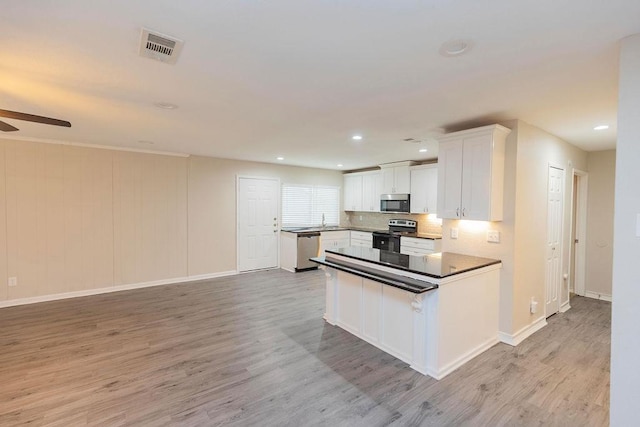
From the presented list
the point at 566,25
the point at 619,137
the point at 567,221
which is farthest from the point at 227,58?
the point at 567,221

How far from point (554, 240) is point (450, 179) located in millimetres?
1858

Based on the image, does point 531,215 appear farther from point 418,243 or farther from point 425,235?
point 425,235

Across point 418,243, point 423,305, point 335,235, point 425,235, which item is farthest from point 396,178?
point 423,305

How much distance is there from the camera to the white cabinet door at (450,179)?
340 centimetres

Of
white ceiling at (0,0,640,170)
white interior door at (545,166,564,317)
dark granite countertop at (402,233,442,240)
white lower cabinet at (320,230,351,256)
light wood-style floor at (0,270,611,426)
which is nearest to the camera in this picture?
white ceiling at (0,0,640,170)

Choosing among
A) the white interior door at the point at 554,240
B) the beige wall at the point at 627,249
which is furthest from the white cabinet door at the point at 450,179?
the beige wall at the point at 627,249

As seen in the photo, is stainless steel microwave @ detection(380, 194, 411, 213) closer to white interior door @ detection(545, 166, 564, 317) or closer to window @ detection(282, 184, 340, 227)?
window @ detection(282, 184, 340, 227)

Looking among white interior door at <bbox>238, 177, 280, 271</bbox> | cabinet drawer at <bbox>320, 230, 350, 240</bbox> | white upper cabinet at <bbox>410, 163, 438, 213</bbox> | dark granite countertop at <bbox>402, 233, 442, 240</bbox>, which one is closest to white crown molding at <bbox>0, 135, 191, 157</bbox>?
white interior door at <bbox>238, 177, 280, 271</bbox>

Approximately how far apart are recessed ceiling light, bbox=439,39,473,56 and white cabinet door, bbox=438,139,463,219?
1736 mm

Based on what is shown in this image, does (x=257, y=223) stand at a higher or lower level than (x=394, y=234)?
higher

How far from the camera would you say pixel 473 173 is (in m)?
3.27

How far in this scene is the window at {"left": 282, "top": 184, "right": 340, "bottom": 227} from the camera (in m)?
7.32

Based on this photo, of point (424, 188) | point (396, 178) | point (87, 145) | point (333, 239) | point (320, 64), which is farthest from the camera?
point (333, 239)

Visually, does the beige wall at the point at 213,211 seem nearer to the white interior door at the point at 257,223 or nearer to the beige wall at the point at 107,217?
the beige wall at the point at 107,217
